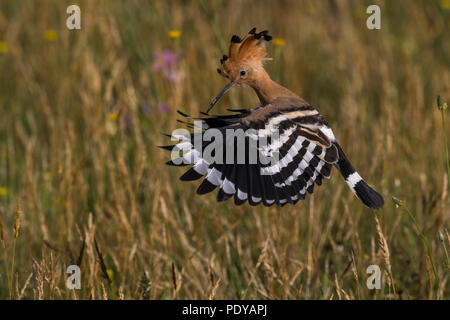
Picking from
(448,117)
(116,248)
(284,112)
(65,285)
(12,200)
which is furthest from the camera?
(448,117)

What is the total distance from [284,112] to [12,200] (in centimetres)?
183

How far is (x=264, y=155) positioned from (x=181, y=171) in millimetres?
1367

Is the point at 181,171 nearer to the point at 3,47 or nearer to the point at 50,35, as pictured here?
the point at 50,35

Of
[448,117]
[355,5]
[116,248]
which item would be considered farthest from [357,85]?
[116,248]

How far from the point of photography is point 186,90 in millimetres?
3283

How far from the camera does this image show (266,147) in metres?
1.43

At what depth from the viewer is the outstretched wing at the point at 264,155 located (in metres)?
1.39

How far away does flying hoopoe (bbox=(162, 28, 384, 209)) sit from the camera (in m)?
1.39

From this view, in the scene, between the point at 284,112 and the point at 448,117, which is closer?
the point at 284,112

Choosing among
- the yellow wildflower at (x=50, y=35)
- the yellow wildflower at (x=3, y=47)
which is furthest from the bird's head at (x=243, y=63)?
the yellow wildflower at (x=3, y=47)

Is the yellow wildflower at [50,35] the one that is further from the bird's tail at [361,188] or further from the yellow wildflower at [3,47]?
the bird's tail at [361,188]

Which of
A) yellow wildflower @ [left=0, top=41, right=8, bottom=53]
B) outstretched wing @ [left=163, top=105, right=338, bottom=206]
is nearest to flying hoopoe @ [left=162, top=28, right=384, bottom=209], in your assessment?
outstretched wing @ [left=163, top=105, right=338, bottom=206]

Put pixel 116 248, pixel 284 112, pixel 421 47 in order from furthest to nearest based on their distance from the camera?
1. pixel 421 47
2. pixel 116 248
3. pixel 284 112
